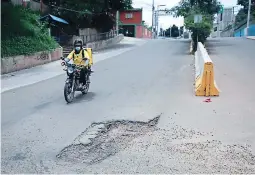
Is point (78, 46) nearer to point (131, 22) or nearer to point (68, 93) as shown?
A: point (68, 93)

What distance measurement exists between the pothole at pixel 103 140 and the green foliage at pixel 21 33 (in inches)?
417

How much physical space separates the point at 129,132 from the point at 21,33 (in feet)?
46.5

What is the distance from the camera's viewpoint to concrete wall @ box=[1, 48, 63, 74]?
49.3ft

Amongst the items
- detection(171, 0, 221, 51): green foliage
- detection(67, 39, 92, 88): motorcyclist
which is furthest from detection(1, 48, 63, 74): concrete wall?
detection(171, 0, 221, 51): green foliage

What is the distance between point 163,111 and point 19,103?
3.90 meters

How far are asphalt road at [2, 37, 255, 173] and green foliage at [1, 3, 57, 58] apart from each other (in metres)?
7.15

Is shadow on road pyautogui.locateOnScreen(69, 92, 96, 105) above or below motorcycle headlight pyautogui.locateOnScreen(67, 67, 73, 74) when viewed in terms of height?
below

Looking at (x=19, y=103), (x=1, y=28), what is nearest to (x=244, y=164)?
(x=19, y=103)

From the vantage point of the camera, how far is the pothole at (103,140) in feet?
15.8

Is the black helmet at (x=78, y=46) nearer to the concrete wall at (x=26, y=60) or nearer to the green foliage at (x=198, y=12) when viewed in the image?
the concrete wall at (x=26, y=60)

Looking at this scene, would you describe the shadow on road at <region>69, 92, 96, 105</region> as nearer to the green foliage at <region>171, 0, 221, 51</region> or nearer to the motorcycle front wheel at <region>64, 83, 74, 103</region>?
the motorcycle front wheel at <region>64, 83, 74, 103</region>

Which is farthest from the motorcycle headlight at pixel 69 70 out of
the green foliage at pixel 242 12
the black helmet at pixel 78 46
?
the green foliage at pixel 242 12

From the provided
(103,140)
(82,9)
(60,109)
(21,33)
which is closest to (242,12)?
(82,9)

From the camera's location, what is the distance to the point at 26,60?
16734 millimetres
